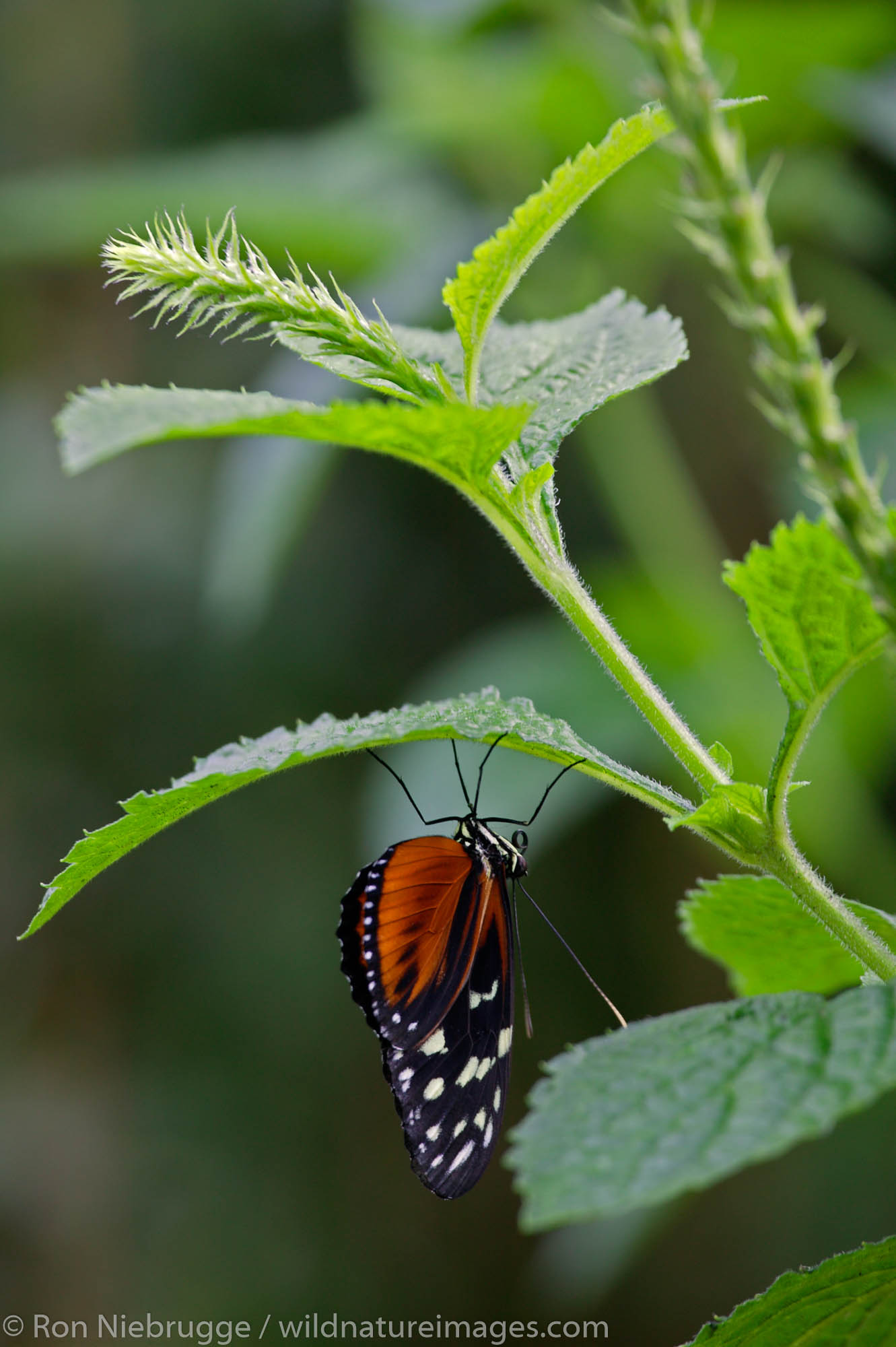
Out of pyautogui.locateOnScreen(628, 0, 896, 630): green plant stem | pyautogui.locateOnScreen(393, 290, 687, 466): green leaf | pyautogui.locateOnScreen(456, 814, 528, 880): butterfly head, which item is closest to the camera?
pyautogui.locateOnScreen(628, 0, 896, 630): green plant stem

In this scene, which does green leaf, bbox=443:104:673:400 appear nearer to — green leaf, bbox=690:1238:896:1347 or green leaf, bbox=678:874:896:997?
green leaf, bbox=678:874:896:997

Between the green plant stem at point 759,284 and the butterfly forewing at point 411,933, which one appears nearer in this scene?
the green plant stem at point 759,284

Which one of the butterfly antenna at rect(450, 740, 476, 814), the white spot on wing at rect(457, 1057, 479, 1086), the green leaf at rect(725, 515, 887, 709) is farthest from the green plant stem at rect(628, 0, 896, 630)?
the butterfly antenna at rect(450, 740, 476, 814)

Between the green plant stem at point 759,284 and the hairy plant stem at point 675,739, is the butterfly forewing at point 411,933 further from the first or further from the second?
the green plant stem at point 759,284

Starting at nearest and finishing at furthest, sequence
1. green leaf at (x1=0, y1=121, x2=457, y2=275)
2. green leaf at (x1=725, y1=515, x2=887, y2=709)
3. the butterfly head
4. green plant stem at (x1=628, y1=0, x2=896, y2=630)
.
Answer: green plant stem at (x1=628, y1=0, x2=896, y2=630)
green leaf at (x1=725, y1=515, x2=887, y2=709)
the butterfly head
green leaf at (x1=0, y1=121, x2=457, y2=275)

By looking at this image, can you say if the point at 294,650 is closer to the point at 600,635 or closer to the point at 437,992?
the point at 437,992

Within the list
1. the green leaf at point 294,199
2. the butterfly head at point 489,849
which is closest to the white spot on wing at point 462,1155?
the butterfly head at point 489,849

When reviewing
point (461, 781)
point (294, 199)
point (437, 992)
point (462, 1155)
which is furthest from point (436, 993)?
point (294, 199)

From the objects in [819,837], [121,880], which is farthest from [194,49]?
[819,837]
